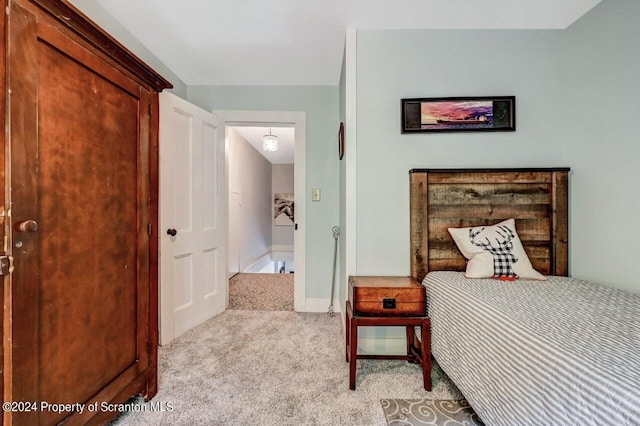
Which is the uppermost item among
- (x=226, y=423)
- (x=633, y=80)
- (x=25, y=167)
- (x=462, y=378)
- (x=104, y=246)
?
(x=633, y=80)

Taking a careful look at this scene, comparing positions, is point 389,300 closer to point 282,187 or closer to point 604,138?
point 604,138

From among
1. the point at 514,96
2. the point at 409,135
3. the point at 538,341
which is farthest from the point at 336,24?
the point at 538,341

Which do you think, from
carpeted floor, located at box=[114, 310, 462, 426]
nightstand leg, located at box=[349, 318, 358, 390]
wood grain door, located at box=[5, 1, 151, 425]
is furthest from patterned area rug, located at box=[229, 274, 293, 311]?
wood grain door, located at box=[5, 1, 151, 425]

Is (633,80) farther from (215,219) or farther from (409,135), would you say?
(215,219)

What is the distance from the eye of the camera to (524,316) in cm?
106

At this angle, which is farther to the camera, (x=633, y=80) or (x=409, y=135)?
(x=409, y=135)

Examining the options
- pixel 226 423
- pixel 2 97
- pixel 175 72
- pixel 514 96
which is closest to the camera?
pixel 2 97

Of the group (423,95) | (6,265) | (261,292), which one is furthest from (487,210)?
(261,292)

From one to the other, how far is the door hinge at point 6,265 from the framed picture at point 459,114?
1989 mm

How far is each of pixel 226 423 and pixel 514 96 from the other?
260 cm

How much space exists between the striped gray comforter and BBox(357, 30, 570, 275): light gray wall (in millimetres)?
564

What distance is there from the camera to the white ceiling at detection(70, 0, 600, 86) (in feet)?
5.70

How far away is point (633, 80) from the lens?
1.50 m

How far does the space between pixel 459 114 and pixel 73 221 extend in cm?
220
